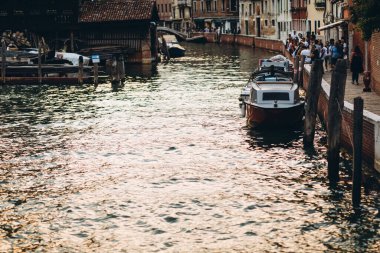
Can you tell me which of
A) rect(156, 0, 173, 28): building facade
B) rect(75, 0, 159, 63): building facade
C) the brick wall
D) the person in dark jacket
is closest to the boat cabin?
the brick wall

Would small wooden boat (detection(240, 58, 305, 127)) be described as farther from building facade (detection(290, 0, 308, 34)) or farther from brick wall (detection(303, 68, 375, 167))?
building facade (detection(290, 0, 308, 34))

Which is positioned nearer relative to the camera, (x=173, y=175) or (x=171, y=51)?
(x=173, y=175)

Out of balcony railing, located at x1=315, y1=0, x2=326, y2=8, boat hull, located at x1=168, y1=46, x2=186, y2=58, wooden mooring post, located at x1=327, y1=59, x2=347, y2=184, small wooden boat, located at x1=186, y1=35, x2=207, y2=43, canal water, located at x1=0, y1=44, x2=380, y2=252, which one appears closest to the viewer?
canal water, located at x1=0, y1=44, x2=380, y2=252

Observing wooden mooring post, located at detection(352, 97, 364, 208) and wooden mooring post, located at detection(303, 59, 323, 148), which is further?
wooden mooring post, located at detection(303, 59, 323, 148)

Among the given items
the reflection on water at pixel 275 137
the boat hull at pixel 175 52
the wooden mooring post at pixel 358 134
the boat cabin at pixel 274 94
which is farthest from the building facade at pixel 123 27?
the wooden mooring post at pixel 358 134

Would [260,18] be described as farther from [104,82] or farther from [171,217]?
[171,217]

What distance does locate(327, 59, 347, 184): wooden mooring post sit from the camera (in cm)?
2038

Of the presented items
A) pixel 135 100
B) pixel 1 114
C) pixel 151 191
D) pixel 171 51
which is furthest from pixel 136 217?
pixel 171 51

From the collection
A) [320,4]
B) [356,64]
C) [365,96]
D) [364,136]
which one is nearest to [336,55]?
[356,64]

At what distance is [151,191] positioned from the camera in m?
20.3

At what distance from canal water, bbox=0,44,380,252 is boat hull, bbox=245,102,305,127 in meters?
0.44

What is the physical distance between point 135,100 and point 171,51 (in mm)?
37529

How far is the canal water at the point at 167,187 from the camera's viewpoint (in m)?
16.3

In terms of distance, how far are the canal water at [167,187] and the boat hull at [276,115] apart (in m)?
0.44
